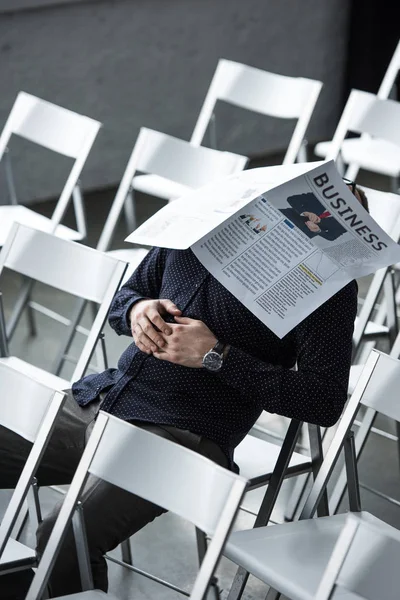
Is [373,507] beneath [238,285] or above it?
beneath

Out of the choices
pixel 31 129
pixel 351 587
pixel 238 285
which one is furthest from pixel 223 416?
pixel 31 129

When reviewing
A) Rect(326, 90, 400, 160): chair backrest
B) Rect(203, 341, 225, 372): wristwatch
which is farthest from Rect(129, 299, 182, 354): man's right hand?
Rect(326, 90, 400, 160): chair backrest

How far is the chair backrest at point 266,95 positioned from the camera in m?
4.61

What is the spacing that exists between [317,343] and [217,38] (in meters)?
4.56

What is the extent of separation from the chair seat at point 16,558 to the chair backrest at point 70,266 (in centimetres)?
78

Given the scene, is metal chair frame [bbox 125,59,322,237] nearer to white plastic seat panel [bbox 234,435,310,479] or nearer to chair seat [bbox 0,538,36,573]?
white plastic seat panel [bbox 234,435,310,479]

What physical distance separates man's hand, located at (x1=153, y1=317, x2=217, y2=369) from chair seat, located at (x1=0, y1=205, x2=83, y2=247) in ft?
5.52

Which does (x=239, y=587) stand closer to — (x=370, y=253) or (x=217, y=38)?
(x=370, y=253)

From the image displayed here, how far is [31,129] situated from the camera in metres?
4.39

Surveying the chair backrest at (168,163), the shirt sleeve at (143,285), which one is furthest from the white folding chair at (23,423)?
the chair backrest at (168,163)

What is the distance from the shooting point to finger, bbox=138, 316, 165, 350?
2.53 metres

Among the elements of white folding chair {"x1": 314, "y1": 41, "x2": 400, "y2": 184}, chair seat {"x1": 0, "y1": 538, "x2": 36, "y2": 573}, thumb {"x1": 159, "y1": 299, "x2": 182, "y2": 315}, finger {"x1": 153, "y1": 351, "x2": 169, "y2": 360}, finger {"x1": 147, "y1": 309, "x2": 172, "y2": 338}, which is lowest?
chair seat {"x1": 0, "y1": 538, "x2": 36, "y2": 573}

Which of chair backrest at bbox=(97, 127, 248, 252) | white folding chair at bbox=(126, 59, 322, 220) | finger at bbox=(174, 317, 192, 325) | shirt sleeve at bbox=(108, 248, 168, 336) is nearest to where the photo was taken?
finger at bbox=(174, 317, 192, 325)

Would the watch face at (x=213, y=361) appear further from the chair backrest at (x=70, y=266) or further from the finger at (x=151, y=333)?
the chair backrest at (x=70, y=266)
